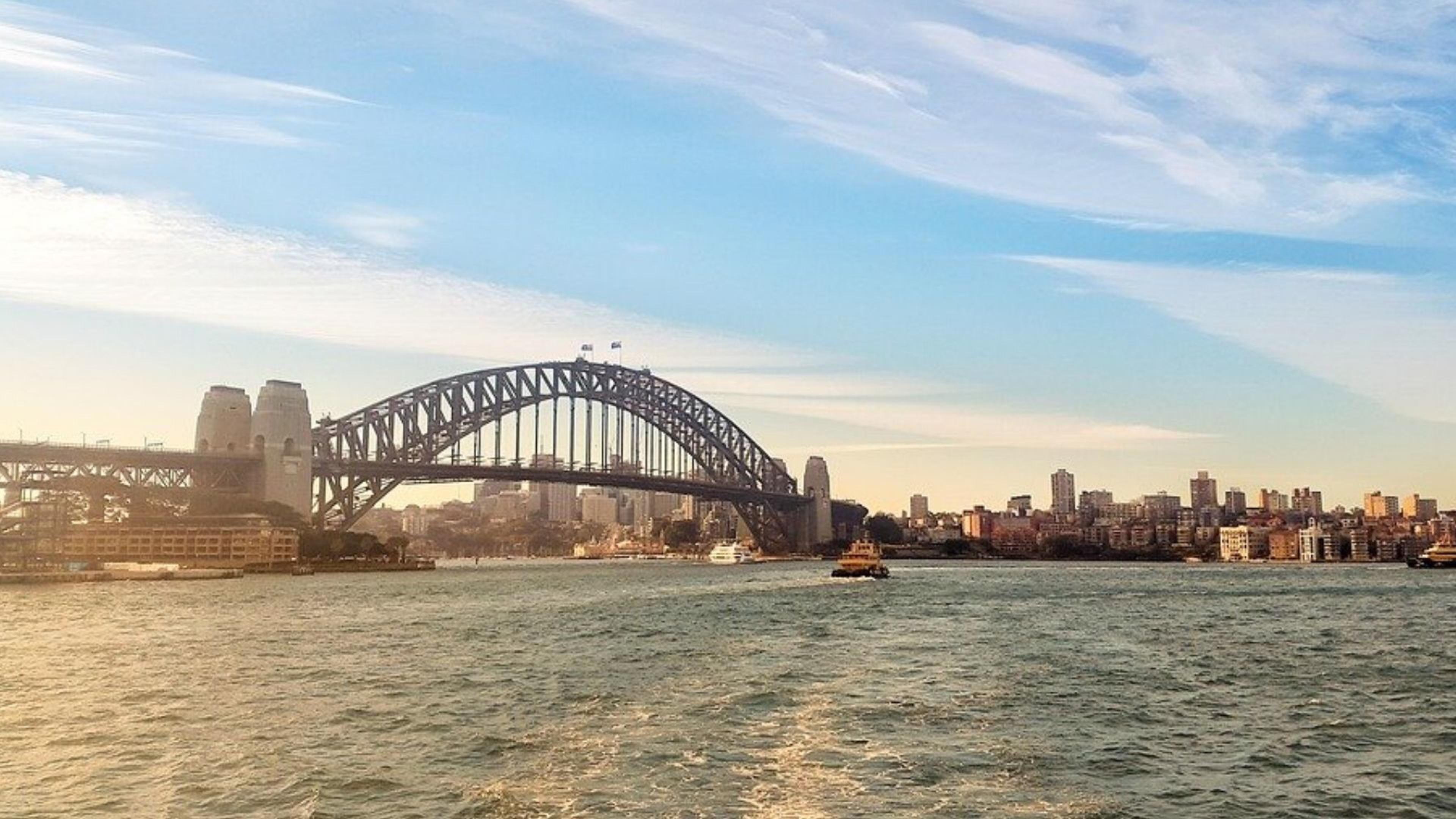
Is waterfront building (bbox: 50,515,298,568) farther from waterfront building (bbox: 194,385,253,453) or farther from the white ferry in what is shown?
the white ferry

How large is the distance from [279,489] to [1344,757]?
4227 inches

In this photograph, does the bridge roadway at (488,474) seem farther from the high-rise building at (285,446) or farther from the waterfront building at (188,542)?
the waterfront building at (188,542)

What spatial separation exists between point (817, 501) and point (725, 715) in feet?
564

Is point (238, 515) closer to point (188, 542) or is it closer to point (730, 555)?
point (188, 542)

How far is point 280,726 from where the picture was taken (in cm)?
2203

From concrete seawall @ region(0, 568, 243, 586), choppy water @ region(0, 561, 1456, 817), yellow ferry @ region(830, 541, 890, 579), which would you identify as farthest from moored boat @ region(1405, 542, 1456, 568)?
concrete seawall @ region(0, 568, 243, 586)

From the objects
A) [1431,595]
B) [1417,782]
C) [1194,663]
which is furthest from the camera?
[1431,595]

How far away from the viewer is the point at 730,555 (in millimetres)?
165375

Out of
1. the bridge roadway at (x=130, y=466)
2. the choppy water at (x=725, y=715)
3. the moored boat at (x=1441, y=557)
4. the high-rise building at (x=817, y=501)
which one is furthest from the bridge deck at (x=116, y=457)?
the moored boat at (x=1441, y=557)

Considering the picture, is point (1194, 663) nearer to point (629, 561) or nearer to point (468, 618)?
point (468, 618)

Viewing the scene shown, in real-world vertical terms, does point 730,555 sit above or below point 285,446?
below

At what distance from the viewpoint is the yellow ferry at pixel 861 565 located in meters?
95.2

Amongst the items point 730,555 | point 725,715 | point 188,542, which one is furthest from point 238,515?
point 725,715

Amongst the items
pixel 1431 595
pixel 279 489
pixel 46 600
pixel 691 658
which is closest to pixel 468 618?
pixel 691 658
